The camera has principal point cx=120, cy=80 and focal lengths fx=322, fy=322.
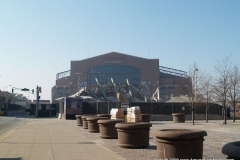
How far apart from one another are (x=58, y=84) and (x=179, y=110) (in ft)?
289

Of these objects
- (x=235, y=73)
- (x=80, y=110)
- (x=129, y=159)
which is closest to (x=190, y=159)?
(x=129, y=159)

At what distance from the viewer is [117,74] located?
112 m

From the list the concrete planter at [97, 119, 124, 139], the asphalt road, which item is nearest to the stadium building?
the asphalt road

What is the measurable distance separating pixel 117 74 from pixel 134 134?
330 feet

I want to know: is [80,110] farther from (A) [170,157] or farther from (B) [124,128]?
(A) [170,157]

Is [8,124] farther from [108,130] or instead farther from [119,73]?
[119,73]

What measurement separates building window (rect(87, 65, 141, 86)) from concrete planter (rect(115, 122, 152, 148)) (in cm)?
9918

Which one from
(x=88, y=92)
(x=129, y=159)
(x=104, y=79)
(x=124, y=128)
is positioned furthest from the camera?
(x=104, y=79)

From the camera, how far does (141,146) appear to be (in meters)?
12.2

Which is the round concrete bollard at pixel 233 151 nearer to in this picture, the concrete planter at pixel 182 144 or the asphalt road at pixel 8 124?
the concrete planter at pixel 182 144

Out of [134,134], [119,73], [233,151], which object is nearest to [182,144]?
[233,151]

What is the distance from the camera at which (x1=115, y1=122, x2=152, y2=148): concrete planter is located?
12.0 m

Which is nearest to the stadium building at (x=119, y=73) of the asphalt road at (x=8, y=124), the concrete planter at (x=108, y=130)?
the asphalt road at (x=8, y=124)

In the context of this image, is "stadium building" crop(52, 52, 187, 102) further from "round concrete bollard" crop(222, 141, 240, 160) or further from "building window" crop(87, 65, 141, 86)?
"round concrete bollard" crop(222, 141, 240, 160)
